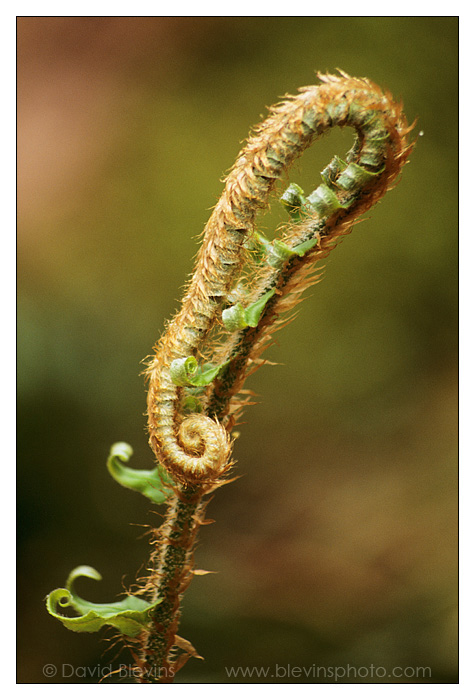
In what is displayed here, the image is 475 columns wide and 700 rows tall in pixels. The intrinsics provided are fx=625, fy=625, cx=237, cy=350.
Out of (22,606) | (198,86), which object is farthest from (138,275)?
(22,606)

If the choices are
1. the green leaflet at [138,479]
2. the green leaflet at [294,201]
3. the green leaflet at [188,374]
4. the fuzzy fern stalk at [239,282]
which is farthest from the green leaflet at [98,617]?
the green leaflet at [294,201]

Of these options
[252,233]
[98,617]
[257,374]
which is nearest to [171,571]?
[98,617]

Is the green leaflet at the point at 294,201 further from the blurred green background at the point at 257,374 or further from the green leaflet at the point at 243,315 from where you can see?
the blurred green background at the point at 257,374

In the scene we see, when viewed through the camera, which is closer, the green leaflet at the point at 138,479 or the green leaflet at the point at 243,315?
the green leaflet at the point at 243,315

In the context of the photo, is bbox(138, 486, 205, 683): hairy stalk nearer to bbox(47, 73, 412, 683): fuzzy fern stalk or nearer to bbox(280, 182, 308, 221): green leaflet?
bbox(47, 73, 412, 683): fuzzy fern stalk

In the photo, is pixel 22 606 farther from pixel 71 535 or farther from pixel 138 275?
pixel 138 275

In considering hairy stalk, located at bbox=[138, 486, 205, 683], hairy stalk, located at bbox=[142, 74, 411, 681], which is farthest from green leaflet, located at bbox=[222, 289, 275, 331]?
hairy stalk, located at bbox=[138, 486, 205, 683]

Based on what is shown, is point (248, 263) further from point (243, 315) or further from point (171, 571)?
point (171, 571)
